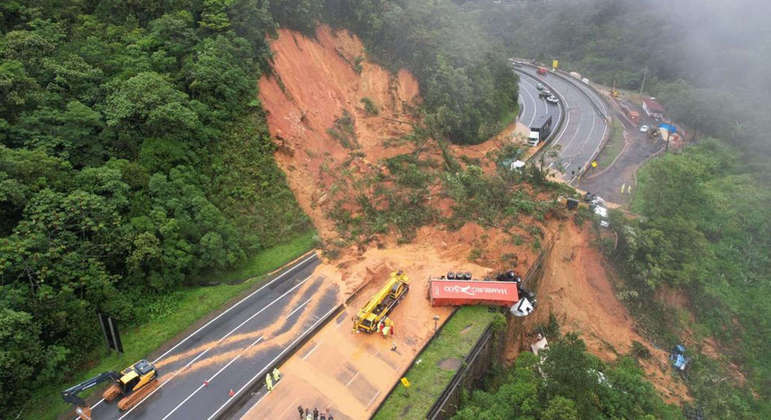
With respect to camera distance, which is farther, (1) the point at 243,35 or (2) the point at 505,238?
(1) the point at 243,35

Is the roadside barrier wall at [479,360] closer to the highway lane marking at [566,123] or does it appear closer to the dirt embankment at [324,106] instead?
the dirt embankment at [324,106]

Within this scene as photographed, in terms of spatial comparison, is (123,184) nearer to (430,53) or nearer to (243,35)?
(243,35)

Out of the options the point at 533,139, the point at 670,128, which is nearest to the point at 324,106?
the point at 533,139

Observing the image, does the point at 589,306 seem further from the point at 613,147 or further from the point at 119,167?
the point at 119,167

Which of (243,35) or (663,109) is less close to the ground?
(243,35)

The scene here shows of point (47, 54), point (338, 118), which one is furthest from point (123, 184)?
point (338, 118)

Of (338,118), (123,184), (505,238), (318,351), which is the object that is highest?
Result: (338,118)

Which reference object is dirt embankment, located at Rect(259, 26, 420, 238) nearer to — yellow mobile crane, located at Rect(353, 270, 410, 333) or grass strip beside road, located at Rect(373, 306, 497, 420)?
yellow mobile crane, located at Rect(353, 270, 410, 333)
